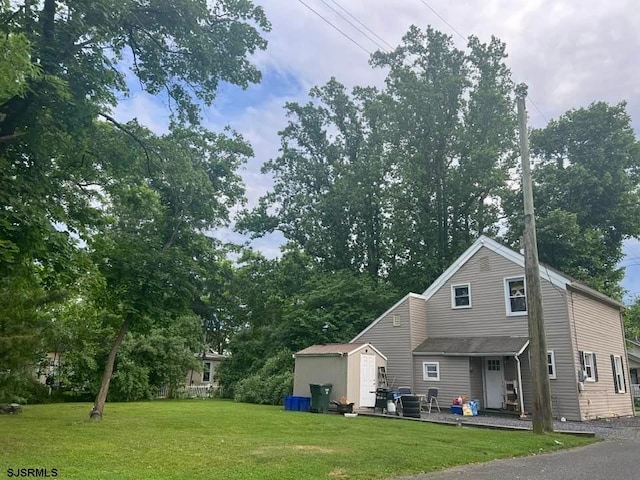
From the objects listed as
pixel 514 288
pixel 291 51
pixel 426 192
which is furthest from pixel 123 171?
pixel 426 192

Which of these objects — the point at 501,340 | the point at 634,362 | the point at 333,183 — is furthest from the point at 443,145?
the point at 634,362

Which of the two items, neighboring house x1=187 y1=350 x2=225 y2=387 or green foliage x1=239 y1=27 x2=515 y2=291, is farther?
neighboring house x1=187 y1=350 x2=225 y2=387

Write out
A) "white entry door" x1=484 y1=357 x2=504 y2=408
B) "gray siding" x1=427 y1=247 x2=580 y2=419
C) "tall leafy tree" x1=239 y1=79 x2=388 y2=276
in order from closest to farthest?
"gray siding" x1=427 y1=247 x2=580 y2=419, "white entry door" x1=484 y1=357 x2=504 y2=408, "tall leafy tree" x1=239 y1=79 x2=388 y2=276

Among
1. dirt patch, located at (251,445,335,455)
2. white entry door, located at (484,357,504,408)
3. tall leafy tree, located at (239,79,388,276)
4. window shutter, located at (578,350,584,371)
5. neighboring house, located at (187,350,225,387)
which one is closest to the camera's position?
dirt patch, located at (251,445,335,455)

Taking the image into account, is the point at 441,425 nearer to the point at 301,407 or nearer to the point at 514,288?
the point at 301,407

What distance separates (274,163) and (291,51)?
2442 cm

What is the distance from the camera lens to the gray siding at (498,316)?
1748 centimetres

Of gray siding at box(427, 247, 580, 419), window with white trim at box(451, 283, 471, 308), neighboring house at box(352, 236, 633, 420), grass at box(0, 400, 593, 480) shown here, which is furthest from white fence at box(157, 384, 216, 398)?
window with white trim at box(451, 283, 471, 308)

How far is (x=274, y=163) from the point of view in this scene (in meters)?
37.4

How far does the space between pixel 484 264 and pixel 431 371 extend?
500cm

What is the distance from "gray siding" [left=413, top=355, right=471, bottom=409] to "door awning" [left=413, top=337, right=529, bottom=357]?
1.19 ft

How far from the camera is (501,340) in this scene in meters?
18.9

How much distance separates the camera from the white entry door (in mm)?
19094

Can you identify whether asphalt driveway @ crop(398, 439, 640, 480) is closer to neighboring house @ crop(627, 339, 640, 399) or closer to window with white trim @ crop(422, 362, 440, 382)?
window with white trim @ crop(422, 362, 440, 382)
